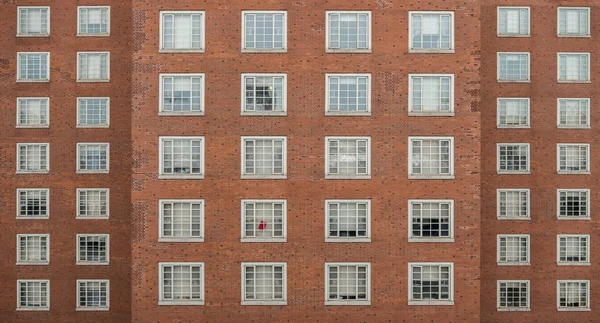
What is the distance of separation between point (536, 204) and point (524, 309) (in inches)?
274

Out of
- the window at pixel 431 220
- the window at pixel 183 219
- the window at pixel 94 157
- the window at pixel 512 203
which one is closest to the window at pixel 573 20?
the window at pixel 512 203

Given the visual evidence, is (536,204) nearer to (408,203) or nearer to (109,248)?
(408,203)

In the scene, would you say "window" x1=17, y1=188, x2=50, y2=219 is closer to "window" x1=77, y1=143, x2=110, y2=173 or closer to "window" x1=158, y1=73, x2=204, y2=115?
"window" x1=77, y1=143, x2=110, y2=173

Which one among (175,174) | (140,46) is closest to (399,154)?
(175,174)

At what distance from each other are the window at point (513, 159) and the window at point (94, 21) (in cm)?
2744

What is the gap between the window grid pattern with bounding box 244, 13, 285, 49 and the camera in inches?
1261

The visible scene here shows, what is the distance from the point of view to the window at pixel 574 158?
38938mm

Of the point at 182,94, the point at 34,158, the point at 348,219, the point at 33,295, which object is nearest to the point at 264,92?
the point at 182,94

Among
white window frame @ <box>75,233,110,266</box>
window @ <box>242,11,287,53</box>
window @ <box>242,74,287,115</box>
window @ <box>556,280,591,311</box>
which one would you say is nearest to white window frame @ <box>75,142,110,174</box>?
white window frame @ <box>75,233,110,266</box>

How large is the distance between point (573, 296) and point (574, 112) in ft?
40.0

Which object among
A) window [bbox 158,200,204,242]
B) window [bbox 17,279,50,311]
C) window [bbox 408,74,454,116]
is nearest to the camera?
window [bbox 158,200,204,242]

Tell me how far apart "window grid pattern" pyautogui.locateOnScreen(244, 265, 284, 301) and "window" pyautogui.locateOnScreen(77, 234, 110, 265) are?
40.7 feet

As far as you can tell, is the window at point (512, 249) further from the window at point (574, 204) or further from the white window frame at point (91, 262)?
the white window frame at point (91, 262)

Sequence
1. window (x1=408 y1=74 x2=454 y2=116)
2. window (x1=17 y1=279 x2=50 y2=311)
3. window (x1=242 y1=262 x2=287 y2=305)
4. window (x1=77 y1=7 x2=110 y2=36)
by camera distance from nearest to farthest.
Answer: window (x1=242 y1=262 x2=287 y2=305)
window (x1=408 y1=74 x2=454 y2=116)
window (x1=17 y1=279 x2=50 y2=311)
window (x1=77 y1=7 x2=110 y2=36)
